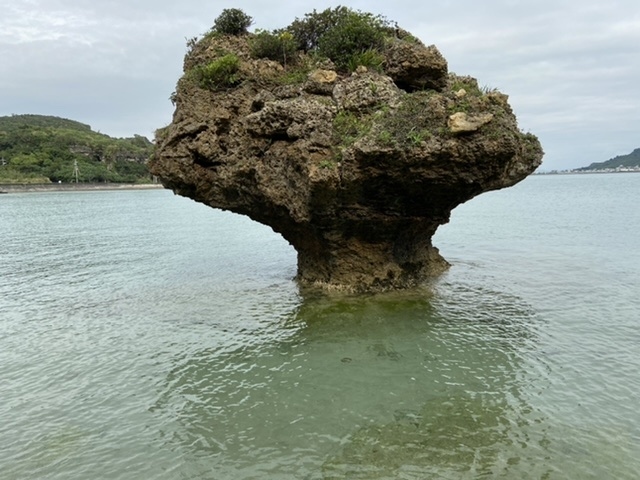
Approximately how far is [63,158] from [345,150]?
556ft

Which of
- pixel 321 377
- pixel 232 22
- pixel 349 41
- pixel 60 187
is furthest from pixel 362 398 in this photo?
pixel 60 187

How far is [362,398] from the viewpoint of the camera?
1014cm

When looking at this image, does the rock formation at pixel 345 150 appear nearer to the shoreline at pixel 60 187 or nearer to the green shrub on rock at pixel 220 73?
the green shrub on rock at pixel 220 73

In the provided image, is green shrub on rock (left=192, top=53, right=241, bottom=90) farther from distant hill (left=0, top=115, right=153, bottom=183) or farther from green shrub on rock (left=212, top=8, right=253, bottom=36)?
distant hill (left=0, top=115, right=153, bottom=183)

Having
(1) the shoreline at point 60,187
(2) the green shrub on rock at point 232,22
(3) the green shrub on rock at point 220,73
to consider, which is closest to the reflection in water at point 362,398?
(3) the green shrub on rock at point 220,73

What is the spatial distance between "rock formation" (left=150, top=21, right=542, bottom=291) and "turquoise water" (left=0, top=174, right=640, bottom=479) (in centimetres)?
241

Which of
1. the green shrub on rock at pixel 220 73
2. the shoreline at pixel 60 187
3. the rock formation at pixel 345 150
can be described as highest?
the green shrub on rock at pixel 220 73

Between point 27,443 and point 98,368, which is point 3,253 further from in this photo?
point 27,443

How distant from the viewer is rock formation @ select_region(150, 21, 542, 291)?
1399 centimetres

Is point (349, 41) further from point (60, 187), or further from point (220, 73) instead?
point (60, 187)

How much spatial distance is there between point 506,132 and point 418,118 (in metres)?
2.44

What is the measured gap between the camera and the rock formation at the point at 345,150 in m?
14.0

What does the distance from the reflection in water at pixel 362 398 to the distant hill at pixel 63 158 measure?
5303 inches

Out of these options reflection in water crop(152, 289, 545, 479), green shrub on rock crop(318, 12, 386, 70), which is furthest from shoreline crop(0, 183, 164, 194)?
reflection in water crop(152, 289, 545, 479)
